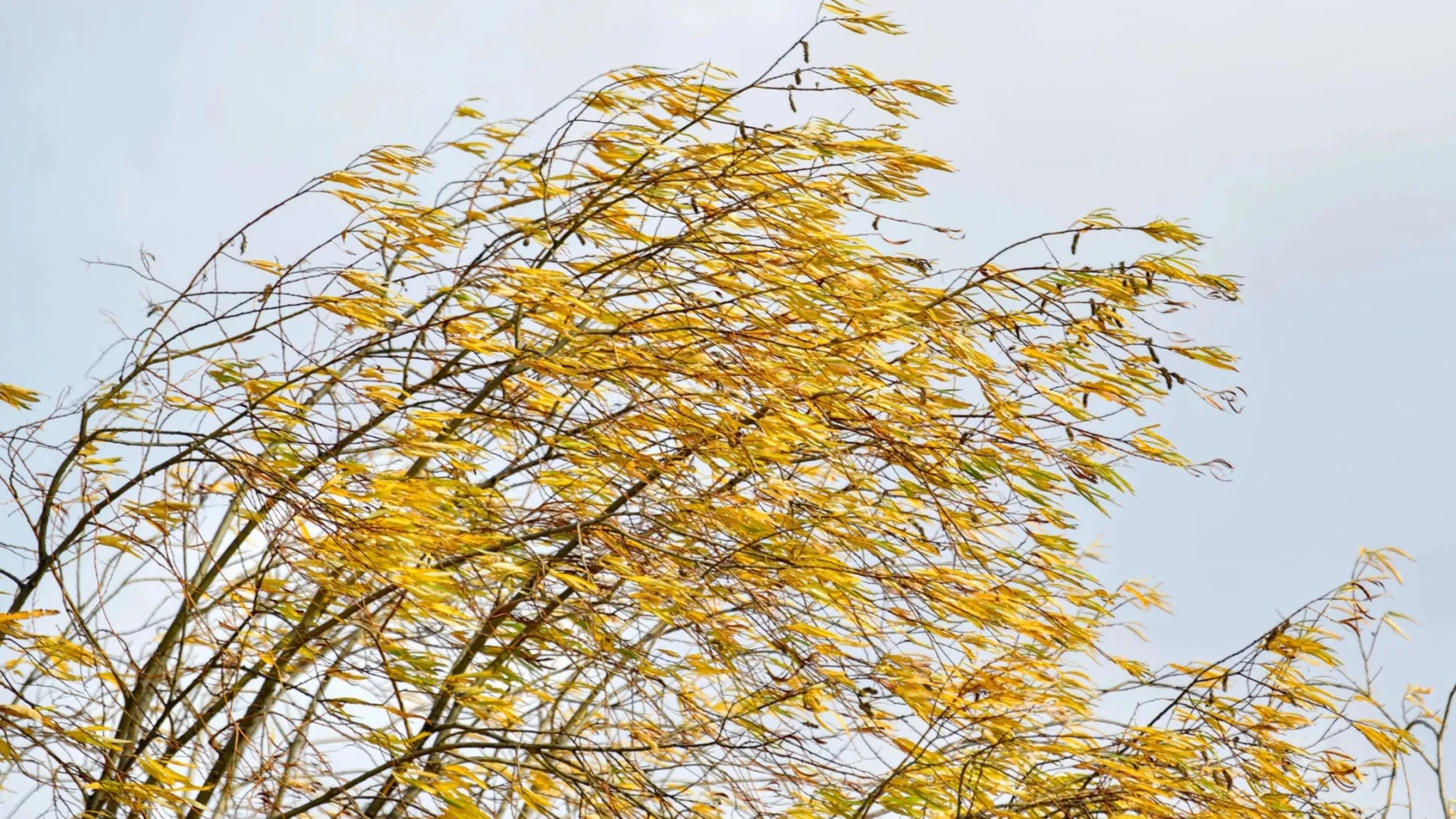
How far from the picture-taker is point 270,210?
149 inches

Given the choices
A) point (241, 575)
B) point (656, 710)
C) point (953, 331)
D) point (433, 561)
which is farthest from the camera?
point (241, 575)

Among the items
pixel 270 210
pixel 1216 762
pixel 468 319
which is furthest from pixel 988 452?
pixel 270 210

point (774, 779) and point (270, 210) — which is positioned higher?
point (270, 210)

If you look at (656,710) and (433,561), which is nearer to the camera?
(656,710)

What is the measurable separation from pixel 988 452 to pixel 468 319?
4.74 ft

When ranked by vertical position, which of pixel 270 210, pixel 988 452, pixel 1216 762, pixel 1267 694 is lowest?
pixel 1216 762

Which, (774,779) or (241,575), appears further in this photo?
(241,575)

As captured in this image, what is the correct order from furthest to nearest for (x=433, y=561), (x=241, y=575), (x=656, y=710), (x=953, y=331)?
(x=241, y=575) → (x=953, y=331) → (x=433, y=561) → (x=656, y=710)

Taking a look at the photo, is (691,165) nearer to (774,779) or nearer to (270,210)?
(270,210)

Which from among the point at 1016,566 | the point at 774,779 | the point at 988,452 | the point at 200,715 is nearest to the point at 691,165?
the point at 988,452

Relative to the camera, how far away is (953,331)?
3.84 m

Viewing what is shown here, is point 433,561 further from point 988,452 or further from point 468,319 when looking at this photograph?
point 988,452

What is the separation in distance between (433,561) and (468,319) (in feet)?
2.24

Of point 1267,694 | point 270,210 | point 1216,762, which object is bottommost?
point 1216,762
